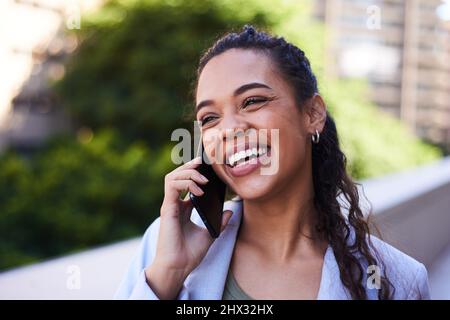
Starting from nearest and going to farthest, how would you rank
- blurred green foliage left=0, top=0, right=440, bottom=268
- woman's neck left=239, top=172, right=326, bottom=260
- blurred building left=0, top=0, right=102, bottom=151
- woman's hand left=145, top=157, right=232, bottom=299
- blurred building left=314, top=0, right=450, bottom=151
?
woman's hand left=145, top=157, right=232, bottom=299 → woman's neck left=239, top=172, right=326, bottom=260 → blurred green foliage left=0, top=0, right=440, bottom=268 → blurred building left=0, top=0, right=102, bottom=151 → blurred building left=314, top=0, right=450, bottom=151

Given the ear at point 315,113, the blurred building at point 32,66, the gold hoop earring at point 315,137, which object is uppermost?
the blurred building at point 32,66

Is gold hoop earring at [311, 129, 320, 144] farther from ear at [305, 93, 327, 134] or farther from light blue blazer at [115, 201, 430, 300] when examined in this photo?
light blue blazer at [115, 201, 430, 300]

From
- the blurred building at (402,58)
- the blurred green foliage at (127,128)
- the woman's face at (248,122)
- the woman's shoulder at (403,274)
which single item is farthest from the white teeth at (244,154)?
the blurred building at (402,58)

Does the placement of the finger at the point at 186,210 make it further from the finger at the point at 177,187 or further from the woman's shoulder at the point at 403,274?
the woman's shoulder at the point at 403,274

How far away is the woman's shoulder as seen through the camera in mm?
1072

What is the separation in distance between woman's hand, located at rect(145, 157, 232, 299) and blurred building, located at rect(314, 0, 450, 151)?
9906 mm

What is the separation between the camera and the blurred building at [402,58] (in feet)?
47.9

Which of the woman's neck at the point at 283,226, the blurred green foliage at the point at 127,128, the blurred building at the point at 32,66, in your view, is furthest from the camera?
the blurred building at the point at 32,66

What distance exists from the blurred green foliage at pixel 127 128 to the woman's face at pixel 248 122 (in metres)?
5.40

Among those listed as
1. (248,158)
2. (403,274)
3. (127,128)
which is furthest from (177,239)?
(127,128)

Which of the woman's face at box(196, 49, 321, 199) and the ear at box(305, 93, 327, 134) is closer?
the woman's face at box(196, 49, 321, 199)

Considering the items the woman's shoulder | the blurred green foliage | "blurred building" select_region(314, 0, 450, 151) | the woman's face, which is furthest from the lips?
"blurred building" select_region(314, 0, 450, 151)

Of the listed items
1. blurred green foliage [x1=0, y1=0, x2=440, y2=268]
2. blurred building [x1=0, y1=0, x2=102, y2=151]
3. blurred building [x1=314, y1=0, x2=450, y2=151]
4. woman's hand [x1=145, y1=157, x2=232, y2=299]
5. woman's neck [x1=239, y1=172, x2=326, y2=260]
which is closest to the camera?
woman's hand [x1=145, y1=157, x2=232, y2=299]
